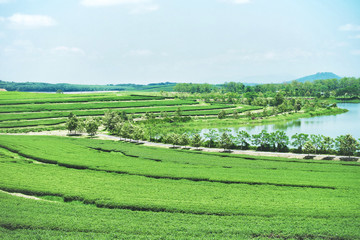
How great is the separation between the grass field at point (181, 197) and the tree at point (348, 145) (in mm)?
6679

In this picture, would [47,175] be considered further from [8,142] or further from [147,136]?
[147,136]

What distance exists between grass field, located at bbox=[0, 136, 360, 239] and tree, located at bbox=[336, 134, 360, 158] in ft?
21.9

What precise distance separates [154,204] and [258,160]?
84.1ft

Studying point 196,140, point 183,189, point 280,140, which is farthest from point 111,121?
point 183,189

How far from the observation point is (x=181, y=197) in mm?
27906

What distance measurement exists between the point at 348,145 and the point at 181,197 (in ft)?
115

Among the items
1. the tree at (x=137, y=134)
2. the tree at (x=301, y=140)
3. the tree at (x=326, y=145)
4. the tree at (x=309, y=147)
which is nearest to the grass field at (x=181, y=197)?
the tree at (x=309, y=147)

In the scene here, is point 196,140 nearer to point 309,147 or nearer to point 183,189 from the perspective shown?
point 309,147

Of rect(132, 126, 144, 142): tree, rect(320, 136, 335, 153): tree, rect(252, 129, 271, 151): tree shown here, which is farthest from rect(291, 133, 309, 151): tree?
rect(132, 126, 144, 142): tree

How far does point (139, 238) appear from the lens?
65.8ft

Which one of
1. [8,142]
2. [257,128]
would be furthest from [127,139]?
[257,128]

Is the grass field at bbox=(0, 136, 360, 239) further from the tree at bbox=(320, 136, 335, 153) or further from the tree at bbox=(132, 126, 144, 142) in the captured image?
the tree at bbox=(132, 126, 144, 142)

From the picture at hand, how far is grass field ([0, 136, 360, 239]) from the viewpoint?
21453mm

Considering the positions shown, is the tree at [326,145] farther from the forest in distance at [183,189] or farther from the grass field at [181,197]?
the grass field at [181,197]
